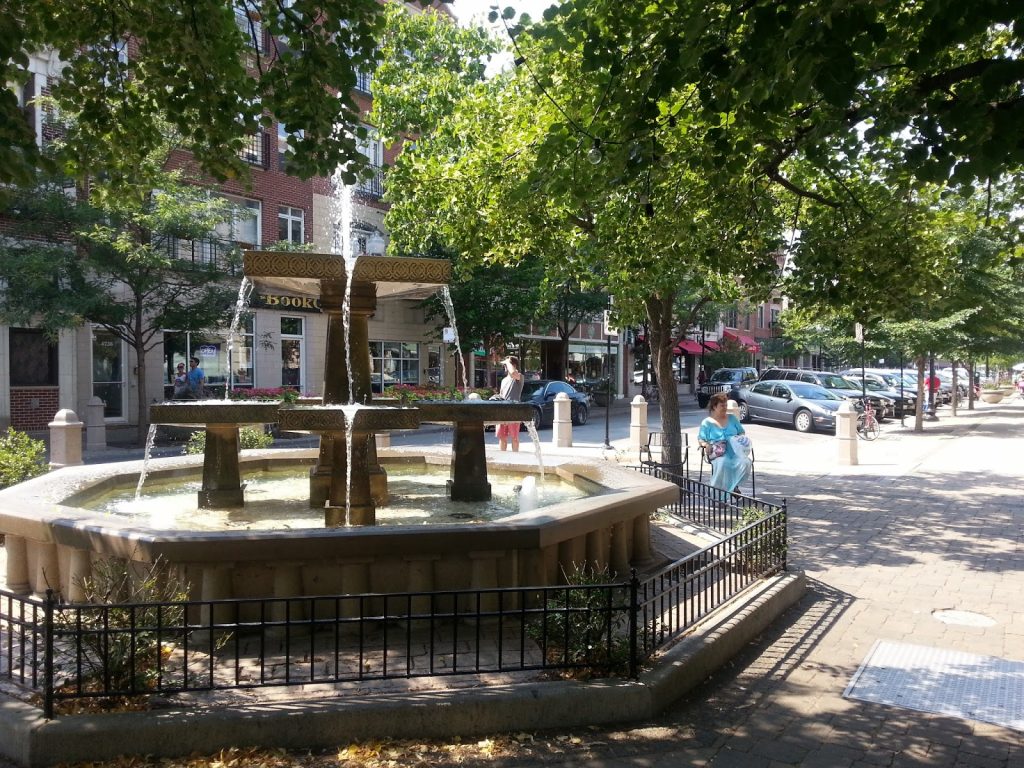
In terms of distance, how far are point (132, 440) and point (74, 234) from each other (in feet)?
18.3

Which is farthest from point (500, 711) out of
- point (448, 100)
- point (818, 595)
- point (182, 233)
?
point (182, 233)

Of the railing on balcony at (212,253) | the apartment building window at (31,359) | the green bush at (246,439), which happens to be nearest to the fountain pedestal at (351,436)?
the green bush at (246,439)

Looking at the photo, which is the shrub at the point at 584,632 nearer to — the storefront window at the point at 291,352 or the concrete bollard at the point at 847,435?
the concrete bollard at the point at 847,435

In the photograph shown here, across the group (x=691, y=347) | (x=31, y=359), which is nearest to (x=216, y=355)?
(x=31, y=359)

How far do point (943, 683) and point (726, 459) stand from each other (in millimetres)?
4759

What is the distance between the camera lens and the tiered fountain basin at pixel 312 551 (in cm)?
524

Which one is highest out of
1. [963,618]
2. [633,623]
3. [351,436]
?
[351,436]

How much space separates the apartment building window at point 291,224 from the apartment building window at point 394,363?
5.32 meters

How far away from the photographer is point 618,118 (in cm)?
637

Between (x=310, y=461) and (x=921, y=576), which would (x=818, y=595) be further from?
(x=310, y=461)

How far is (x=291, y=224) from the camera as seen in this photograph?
28.9 m

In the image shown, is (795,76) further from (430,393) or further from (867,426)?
(867,426)

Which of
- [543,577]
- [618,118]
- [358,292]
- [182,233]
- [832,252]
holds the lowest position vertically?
[543,577]

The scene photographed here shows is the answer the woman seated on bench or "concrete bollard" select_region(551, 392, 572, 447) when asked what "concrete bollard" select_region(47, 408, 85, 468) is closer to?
the woman seated on bench
